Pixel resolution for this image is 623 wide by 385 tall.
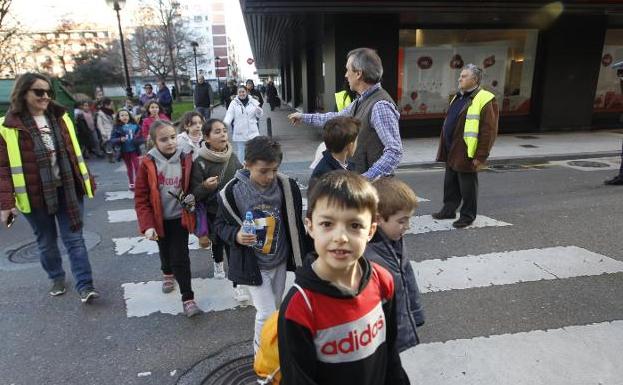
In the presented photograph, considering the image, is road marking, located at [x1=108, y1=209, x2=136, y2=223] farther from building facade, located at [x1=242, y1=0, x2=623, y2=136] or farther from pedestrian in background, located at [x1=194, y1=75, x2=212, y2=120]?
pedestrian in background, located at [x1=194, y1=75, x2=212, y2=120]

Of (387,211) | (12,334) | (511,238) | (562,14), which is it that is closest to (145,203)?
(12,334)

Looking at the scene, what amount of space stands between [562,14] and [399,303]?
1435 centimetres

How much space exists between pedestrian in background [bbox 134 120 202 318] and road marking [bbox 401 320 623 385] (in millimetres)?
1944

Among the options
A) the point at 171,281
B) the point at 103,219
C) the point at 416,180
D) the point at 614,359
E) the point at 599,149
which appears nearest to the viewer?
the point at 614,359

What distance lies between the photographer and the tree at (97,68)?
5344 cm

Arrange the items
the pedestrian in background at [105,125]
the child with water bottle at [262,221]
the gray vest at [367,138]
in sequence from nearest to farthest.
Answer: the child with water bottle at [262,221]
the gray vest at [367,138]
the pedestrian in background at [105,125]

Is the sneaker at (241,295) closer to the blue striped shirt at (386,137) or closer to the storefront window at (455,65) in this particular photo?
the blue striped shirt at (386,137)

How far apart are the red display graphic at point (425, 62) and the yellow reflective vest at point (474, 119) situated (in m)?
9.18

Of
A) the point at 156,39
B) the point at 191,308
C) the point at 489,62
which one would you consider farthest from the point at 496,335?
the point at 156,39

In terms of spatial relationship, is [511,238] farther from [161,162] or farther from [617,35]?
[617,35]

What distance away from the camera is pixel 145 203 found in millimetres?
3553

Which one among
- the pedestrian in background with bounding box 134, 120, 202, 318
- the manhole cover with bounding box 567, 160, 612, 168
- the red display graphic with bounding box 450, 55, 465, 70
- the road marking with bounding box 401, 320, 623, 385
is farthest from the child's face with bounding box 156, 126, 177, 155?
the red display graphic with bounding box 450, 55, 465, 70

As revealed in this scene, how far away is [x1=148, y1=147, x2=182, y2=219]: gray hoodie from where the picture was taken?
11.9 feet

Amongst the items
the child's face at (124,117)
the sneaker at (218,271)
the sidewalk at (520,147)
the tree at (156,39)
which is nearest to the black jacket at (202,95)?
the sidewalk at (520,147)
